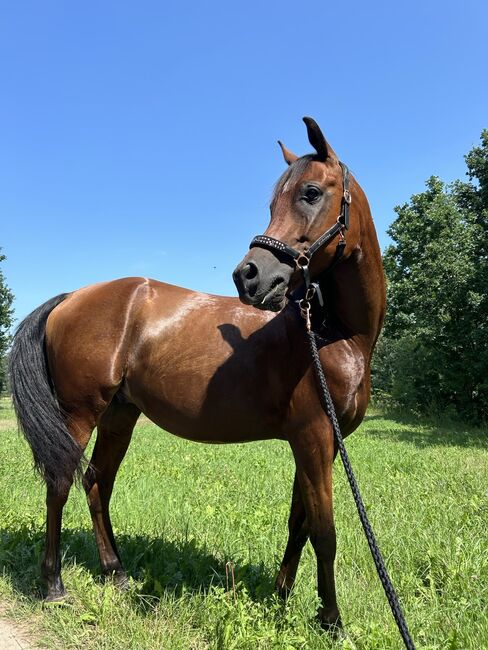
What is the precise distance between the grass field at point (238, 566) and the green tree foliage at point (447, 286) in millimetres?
12210

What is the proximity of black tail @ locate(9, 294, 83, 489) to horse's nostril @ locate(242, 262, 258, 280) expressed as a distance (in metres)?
1.90

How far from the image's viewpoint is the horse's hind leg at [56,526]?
3.18 m

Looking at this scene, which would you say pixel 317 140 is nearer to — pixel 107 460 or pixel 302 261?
pixel 302 261

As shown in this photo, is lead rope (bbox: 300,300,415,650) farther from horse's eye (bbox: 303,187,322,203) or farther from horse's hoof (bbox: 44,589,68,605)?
horse's hoof (bbox: 44,589,68,605)

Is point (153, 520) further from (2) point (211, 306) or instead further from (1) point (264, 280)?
(1) point (264, 280)

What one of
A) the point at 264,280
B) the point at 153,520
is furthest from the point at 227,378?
the point at 153,520

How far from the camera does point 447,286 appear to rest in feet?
58.4

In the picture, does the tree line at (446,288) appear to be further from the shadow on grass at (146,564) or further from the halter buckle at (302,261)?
the halter buckle at (302,261)

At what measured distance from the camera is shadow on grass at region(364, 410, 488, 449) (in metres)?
13.0

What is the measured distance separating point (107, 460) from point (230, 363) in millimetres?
1570

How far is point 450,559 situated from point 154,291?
9.79 ft

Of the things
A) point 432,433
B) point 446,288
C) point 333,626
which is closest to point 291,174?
point 333,626

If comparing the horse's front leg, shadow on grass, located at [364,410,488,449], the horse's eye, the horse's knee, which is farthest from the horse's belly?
shadow on grass, located at [364,410,488,449]

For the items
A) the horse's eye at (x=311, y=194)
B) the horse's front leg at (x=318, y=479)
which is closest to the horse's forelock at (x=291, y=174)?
the horse's eye at (x=311, y=194)
